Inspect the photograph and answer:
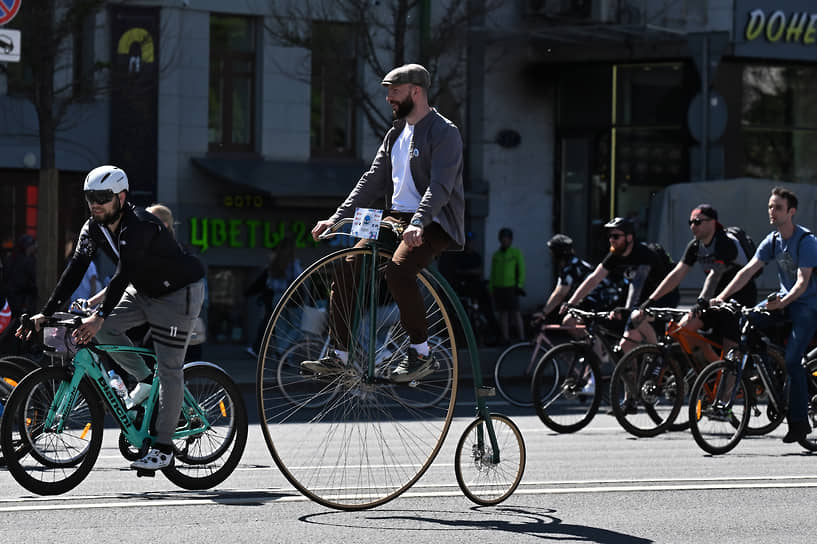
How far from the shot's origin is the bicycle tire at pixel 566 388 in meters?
13.5

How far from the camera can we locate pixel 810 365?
12.2 m

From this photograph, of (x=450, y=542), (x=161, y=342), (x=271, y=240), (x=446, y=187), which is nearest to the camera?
(x=450, y=542)

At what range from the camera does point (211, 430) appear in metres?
9.12

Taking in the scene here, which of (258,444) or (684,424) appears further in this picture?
(684,424)

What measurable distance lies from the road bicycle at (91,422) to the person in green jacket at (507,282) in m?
17.0

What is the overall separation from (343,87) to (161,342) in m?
15.9

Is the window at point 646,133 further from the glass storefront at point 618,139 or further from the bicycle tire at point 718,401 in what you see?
the bicycle tire at point 718,401

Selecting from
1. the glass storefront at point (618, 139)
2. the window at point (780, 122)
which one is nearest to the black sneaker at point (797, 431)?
the glass storefront at point (618, 139)

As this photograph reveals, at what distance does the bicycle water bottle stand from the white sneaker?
42 centimetres

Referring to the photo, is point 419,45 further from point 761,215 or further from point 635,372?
point 635,372

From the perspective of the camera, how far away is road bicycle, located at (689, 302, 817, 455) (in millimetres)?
11797

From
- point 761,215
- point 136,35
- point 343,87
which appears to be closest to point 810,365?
point 761,215

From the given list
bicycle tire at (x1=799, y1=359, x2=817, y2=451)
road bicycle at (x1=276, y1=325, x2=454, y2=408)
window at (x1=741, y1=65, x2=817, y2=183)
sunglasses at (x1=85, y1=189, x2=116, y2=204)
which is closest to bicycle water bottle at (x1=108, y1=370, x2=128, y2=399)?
road bicycle at (x1=276, y1=325, x2=454, y2=408)

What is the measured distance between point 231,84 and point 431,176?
62.3ft
